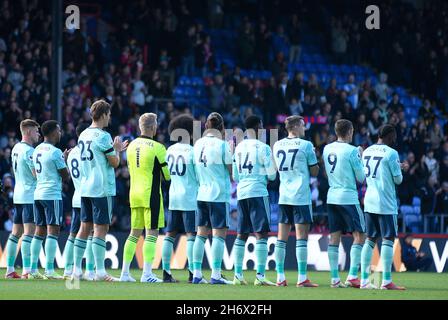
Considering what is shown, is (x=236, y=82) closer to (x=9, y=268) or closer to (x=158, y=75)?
(x=158, y=75)

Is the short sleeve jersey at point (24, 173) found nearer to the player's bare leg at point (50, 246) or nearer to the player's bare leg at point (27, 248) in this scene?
the player's bare leg at point (27, 248)

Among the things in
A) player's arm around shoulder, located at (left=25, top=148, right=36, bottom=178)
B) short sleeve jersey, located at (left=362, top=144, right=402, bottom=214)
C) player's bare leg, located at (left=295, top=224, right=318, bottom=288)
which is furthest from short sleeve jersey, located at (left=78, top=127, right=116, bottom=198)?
short sleeve jersey, located at (left=362, top=144, right=402, bottom=214)

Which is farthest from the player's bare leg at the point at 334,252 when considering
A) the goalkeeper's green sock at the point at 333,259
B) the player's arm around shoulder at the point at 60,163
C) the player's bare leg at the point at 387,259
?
the player's arm around shoulder at the point at 60,163

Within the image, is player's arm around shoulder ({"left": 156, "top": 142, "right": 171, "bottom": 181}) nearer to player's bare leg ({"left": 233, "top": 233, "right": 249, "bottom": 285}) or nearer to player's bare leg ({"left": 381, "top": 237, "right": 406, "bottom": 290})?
player's bare leg ({"left": 233, "top": 233, "right": 249, "bottom": 285})

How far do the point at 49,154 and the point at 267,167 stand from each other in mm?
3499

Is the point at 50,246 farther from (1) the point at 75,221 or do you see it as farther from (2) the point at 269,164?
(2) the point at 269,164

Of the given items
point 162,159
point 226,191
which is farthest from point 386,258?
point 162,159

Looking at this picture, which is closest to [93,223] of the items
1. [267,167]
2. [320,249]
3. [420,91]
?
[267,167]

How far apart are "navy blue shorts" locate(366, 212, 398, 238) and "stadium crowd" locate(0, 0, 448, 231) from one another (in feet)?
30.2

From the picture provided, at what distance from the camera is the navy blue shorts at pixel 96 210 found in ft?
59.8

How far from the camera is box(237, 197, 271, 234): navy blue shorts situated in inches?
730

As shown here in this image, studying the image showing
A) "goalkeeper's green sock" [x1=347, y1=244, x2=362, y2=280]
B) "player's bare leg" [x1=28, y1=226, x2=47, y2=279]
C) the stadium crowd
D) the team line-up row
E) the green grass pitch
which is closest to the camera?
the green grass pitch

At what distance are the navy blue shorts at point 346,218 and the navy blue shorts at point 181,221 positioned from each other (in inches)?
85.9

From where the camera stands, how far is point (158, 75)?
31.2m
